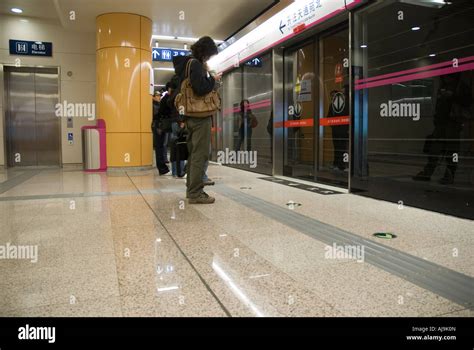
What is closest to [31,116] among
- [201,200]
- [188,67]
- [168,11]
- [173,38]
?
[173,38]

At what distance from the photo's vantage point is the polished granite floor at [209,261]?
160 centimetres

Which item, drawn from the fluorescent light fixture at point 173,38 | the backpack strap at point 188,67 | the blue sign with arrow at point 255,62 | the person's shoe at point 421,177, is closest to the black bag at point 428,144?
the person's shoe at point 421,177

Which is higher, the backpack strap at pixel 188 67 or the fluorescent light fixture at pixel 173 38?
the fluorescent light fixture at pixel 173 38

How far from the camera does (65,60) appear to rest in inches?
A: 363

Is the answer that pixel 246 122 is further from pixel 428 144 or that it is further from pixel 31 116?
pixel 31 116

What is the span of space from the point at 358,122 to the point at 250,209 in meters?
1.74

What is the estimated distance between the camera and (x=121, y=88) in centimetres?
782

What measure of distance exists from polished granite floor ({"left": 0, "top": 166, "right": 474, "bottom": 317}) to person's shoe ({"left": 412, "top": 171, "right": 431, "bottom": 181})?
1.21ft

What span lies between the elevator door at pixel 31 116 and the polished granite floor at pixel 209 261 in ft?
19.8

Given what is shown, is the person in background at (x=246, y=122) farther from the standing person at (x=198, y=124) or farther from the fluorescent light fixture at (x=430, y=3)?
the fluorescent light fixture at (x=430, y=3)

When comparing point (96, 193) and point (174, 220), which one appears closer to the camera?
point (174, 220)

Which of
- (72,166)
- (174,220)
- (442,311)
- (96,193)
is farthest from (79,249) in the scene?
(72,166)

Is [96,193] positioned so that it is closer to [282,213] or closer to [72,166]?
[282,213]

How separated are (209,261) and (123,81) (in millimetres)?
6532
